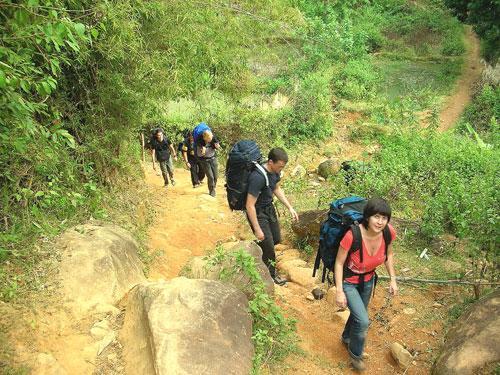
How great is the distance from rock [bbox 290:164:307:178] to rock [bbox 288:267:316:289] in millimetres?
6212

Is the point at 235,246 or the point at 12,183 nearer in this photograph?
the point at 12,183

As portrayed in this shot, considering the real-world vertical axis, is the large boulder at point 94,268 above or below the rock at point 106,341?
above

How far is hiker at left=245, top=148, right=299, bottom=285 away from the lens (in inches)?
192

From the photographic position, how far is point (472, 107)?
17.9m

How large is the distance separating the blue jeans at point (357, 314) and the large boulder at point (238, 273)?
1002mm

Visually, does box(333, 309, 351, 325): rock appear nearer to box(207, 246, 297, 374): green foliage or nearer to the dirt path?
box(207, 246, 297, 374): green foliage

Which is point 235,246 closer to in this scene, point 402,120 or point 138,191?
point 138,191

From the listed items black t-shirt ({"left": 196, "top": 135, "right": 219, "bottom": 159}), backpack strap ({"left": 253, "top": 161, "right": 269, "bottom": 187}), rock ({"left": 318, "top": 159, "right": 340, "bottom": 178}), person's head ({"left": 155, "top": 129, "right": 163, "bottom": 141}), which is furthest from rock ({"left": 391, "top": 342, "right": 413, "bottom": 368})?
rock ({"left": 318, "top": 159, "right": 340, "bottom": 178})

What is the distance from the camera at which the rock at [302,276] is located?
5929 millimetres

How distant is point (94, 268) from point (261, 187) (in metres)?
1.93

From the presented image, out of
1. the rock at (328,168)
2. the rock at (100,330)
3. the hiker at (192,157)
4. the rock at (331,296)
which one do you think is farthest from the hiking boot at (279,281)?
the rock at (328,168)

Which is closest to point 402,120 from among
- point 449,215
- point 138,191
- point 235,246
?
point 449,215

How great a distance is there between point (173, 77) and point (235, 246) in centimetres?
255

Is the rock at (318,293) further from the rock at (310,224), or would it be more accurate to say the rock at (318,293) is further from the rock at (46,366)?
the rock at (46,366)
